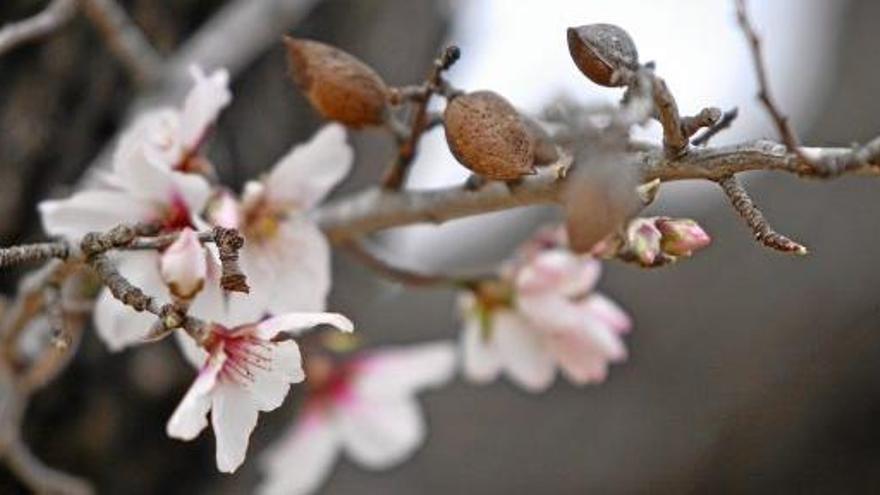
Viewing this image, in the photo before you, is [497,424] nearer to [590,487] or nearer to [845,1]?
[590,487]

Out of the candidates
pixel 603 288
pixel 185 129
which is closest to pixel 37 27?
pixel 185 129

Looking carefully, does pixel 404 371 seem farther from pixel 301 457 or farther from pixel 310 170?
pixel 310 170

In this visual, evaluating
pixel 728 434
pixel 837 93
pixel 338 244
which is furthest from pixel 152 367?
pixel 837 93

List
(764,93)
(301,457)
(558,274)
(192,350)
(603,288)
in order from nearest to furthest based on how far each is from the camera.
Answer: (764,93)
(192,350)
(558,274)
(301,457)
(603,288)

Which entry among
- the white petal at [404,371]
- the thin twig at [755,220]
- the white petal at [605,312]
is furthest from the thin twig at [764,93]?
the white petal at [404,371]

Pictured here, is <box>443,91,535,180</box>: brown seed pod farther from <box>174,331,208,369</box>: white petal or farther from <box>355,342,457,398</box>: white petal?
<box>355,342,457,398</box>: white petal

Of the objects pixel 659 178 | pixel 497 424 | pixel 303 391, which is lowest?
pixel 497 424
